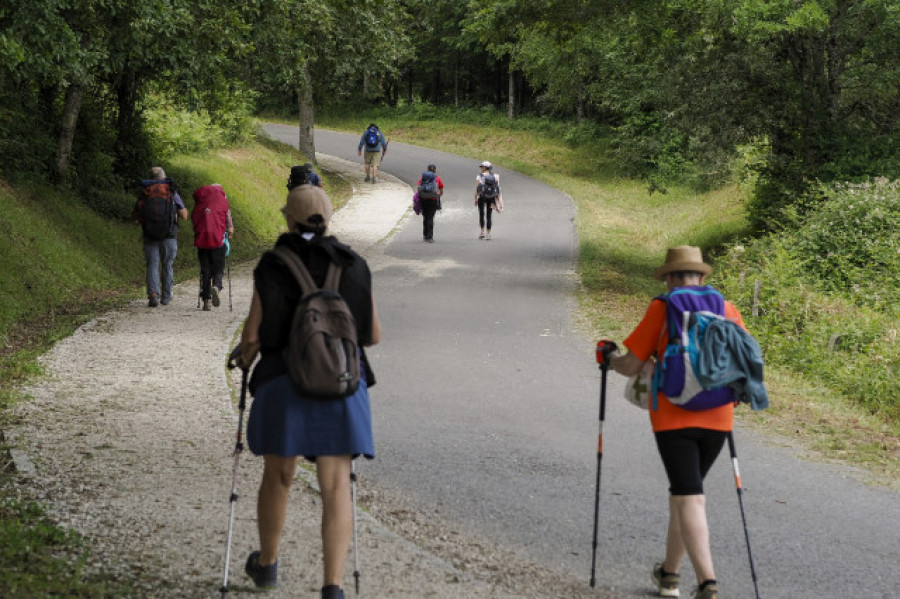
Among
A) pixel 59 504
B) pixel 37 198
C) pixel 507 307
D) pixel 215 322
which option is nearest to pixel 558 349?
pixel 507 307

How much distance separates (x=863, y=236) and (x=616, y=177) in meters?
22.6

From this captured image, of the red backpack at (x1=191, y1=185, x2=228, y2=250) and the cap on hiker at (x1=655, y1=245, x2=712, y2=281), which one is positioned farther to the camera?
the red backpack at (x1=191, y1=185, x2=228, y2=250)

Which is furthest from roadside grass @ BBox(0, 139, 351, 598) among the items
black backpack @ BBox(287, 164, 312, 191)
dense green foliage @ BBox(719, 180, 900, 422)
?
dense green foliage @ BBox(719, 180, 900, 422)

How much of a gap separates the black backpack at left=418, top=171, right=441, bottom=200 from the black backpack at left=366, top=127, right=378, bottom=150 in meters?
10.6

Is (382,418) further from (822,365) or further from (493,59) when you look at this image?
(493,59)

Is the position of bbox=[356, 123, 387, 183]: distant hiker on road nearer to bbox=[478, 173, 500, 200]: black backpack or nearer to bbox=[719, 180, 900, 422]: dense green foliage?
bbox=[478, 173, 500, 200]: black backpack

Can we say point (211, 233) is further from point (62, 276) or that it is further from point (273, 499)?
point (273, 499)

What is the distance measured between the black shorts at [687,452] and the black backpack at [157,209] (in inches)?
413

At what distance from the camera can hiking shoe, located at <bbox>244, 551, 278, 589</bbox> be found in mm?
5070

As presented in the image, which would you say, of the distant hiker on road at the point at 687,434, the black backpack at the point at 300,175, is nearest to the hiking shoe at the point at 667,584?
the distant hiker on road at the point at 687,434

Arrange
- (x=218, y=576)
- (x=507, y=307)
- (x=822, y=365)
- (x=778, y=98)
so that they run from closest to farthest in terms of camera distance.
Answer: (x=218, y=576) < (x=822, y=365) < (x=507, y=307) < (x=778, y=98)

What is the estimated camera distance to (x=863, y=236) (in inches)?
728

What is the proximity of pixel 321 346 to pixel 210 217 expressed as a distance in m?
10.5

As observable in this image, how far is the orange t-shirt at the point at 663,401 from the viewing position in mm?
5098
